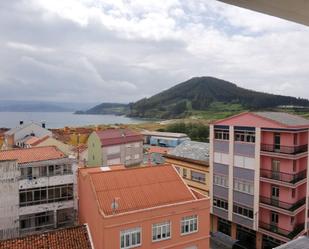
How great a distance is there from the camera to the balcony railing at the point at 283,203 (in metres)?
16.5

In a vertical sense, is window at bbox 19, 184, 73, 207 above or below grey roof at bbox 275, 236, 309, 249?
below

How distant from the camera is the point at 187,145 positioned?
23.2m

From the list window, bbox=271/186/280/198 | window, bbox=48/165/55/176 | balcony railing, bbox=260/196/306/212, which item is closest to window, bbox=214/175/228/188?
balcony railing, bbox=260/196/306/212

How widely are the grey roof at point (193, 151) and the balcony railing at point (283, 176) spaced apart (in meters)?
4.38

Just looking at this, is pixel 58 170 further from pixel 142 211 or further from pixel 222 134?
pixel 222 134

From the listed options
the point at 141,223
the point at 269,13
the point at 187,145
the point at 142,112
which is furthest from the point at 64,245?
the point at 142,112

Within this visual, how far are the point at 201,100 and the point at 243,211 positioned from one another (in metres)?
70.9

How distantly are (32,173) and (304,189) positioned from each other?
49.3 feet

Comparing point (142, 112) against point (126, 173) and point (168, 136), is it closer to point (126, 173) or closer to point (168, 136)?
point (168, 136)

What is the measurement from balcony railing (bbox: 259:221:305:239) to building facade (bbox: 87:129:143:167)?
54.4 feet

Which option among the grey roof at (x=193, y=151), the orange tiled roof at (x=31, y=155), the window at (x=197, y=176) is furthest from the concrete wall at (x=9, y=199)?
the window at (x=197, y=176)

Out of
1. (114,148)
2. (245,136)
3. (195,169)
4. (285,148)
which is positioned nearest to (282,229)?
(285,148)

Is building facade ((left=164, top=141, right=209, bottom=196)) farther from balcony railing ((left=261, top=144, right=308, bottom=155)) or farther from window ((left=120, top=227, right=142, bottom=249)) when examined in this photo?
window ((left=120, top=227, right=142, bottom=249))

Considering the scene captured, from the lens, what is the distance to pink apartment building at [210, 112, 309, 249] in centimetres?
1655
